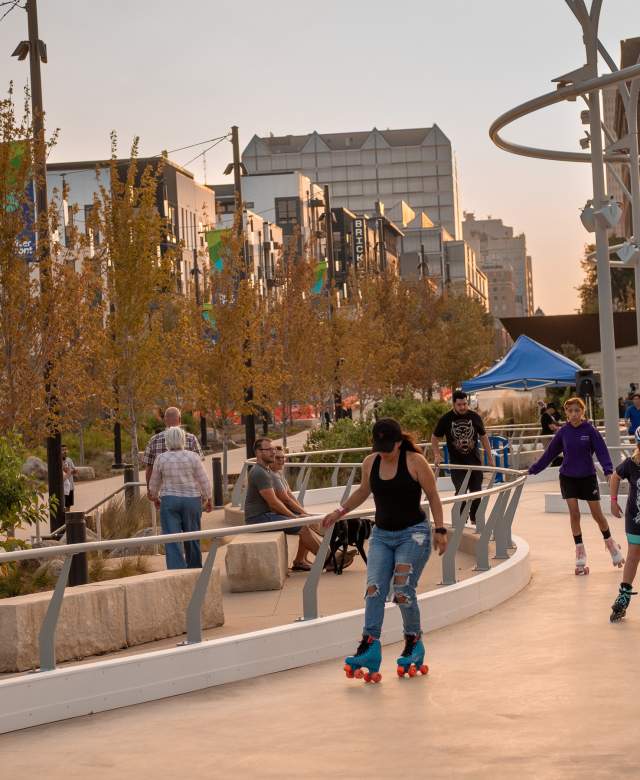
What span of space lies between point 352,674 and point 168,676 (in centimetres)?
118

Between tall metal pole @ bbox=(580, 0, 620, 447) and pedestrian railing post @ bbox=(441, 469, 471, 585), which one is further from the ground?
tall metal pole @ bbox=(580, 0, 620, 447)

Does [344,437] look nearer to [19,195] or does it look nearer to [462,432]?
[462,432]

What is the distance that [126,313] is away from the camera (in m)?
26.3

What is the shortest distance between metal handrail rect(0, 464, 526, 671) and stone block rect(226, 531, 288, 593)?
175 cm

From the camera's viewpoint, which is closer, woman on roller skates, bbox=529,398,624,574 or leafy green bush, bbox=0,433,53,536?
leafy green bush, bbox=0,433,53,536

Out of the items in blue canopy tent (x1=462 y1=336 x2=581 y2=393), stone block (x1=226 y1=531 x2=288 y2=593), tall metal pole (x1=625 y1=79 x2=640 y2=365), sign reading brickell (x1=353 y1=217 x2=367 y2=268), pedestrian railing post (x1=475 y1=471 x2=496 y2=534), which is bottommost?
stone block (x1=226 y1=531 x2=288 y2=593)

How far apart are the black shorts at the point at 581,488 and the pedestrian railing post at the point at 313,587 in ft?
15.4

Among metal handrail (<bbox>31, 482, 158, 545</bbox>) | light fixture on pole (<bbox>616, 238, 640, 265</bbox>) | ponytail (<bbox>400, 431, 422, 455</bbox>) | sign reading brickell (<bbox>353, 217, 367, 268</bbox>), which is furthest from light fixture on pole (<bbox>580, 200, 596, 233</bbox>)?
sign reading brickell (<bbox>353, 217, 367, 268</bbox>)

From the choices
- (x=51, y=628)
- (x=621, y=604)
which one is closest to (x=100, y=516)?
(x=621, y=604)

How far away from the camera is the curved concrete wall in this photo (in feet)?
27.5

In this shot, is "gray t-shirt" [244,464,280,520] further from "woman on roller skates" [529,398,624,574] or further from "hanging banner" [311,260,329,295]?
"hanging banner" [311,260,329,295]

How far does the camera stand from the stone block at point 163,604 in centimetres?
1017

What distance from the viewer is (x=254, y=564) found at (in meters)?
13.4

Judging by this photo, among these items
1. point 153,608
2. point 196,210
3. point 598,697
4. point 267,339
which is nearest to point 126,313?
point 267,339
